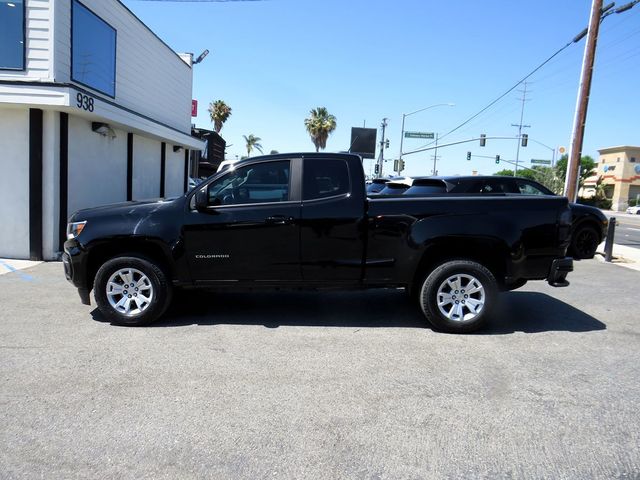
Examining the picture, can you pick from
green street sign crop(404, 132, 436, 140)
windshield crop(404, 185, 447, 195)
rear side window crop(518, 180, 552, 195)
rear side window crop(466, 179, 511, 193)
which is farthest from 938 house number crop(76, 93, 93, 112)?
green street sign crop(404, 132, 436, 140)

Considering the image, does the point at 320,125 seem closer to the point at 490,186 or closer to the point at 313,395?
the point at 490,186

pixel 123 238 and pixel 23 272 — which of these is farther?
pixel 23 272

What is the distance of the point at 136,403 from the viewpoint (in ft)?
12.0

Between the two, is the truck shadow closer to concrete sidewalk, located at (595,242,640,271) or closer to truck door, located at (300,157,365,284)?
truck door, located at (300,157,365,284)

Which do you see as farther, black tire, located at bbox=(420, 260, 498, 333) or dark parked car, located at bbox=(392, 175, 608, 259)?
dark parked car, located at bbox=(392, 175, 608, 259)

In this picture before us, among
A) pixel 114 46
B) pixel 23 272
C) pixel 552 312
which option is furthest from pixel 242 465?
pixel 114 46

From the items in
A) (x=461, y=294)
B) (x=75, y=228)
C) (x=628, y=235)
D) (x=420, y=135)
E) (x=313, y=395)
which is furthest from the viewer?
(x=420, y=135)

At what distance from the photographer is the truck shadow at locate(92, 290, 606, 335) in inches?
227

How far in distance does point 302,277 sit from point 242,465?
2.72 m

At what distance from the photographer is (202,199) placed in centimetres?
533

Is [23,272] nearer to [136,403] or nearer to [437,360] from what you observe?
[136,403]

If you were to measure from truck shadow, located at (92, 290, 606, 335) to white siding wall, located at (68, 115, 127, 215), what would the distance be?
4843mm

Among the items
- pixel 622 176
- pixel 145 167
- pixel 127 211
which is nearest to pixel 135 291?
pixel 127 211

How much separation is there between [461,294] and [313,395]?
2342 millimetres
